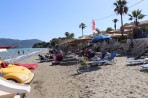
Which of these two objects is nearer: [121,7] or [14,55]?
[121,7]

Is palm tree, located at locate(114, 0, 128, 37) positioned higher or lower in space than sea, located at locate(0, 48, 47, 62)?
higher

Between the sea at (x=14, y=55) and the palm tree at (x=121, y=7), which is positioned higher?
the palm tree at (x=121, y=7)

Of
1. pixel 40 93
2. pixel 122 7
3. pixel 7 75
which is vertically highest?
→ pixel 122 7

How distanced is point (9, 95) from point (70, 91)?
3.66 m

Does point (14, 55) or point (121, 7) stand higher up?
point (121, 7)

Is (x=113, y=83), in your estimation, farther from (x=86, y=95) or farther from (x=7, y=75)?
(x=7, y=75)

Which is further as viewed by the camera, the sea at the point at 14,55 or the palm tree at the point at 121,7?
the palm tree at the point at 121,7

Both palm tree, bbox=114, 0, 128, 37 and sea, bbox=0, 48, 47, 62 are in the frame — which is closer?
sea, bbox=0, 48, 47, 62

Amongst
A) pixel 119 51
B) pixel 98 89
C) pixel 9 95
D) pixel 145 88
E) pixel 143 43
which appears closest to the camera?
pixel 9 95

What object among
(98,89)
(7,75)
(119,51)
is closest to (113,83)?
(98,89)

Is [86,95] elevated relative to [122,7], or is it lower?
lower

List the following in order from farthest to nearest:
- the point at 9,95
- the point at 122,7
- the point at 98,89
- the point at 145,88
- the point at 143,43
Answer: the point at 122,7 → the point at 143,43 → the point at 98,89 → the point at 145,88 → the point at 9,95

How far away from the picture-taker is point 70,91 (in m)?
11.0

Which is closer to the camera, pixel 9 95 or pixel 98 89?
pixel 9 95
